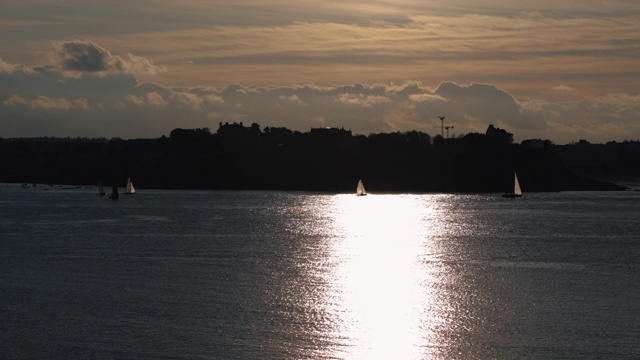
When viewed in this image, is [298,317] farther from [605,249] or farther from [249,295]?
[605,249]

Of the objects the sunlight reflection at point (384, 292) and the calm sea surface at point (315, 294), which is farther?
the sunlight reflection at point (384, 292)

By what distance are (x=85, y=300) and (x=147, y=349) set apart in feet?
36.9

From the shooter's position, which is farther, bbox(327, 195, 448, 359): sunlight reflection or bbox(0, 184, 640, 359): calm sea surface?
bbox(327, 195, 448, 359): sunlight reflection

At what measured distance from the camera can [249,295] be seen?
44.0 meters

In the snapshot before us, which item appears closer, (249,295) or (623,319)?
(623,319)

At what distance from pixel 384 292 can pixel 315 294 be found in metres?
3.87

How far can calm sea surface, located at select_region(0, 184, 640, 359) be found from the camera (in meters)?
32.8

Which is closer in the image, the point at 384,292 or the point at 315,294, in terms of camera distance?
the point at 315,294

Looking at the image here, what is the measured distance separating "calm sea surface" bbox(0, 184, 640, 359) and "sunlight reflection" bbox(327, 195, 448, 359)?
0.35 ft

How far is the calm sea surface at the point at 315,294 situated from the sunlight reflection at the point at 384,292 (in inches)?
4.3

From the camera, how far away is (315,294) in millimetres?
44469

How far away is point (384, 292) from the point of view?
152 ft

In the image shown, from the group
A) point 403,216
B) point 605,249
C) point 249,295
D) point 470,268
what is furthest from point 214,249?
point 403,216

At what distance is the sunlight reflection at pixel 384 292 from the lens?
110 feet
